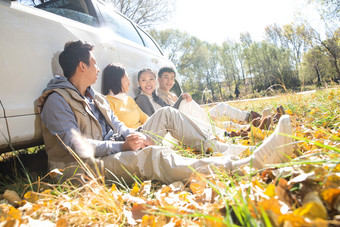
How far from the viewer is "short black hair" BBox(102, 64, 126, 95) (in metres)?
2.47

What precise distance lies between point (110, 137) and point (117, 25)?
2025mm

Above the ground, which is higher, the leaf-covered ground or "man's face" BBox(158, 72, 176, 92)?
"man's face" BBox(158, 72, 176, 92)

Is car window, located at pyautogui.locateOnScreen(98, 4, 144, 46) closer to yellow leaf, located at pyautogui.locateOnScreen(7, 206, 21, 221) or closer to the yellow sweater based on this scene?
the yellow sweater

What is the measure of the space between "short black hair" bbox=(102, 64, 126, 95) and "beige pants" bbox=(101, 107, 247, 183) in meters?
0.83

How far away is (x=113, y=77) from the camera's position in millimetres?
2455

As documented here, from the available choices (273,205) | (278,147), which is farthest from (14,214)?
(278,147)

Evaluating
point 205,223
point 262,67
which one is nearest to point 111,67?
point 205,223

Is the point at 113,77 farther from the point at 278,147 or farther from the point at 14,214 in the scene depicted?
the point at 278,147

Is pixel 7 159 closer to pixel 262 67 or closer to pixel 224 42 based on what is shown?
pixel 262 67

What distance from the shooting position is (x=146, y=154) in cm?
155

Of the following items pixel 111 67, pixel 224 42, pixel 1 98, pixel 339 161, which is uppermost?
pixel 224 42

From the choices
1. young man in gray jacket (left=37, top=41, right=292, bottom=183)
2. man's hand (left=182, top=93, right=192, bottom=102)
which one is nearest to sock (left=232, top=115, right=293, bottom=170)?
young man in gray jacket (left=37, top=41, right=292, bottom=183)

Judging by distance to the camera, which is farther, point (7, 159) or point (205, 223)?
point (7, 159)

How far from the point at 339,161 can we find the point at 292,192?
0.65 ft
